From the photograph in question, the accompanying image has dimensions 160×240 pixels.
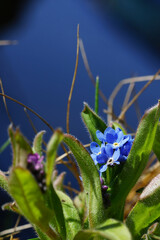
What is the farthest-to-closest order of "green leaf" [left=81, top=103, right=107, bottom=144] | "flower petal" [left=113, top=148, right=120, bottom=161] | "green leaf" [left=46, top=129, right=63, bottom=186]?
"green leaf" [left=81, top=103, right=107, bottom=144] → "flower petal" [left=113, top=148, right=120, bottom=161] → "green leaf" [left=46, top=129, right=63, bottom=186]

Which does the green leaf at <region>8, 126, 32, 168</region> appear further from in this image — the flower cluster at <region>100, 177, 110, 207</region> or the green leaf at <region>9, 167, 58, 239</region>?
the flower cluster at <region>100, 177, 110, 207</region>

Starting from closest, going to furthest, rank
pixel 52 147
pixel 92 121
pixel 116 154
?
1. pixel 52 147
2. pixel 116 154
3. pixel 92 121

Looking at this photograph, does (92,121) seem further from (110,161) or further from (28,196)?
(28,196)

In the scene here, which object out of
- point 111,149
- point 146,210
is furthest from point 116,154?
point 146,210

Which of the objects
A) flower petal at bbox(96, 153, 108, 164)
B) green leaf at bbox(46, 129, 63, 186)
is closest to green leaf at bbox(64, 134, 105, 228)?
flower petal at bbox(96, 153, 108, 164)

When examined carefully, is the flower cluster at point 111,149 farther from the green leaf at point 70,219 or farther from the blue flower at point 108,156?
the green leaf at point 70,219
